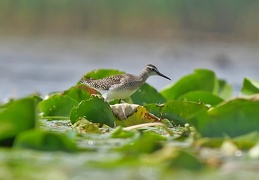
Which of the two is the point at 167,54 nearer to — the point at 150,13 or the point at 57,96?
the point at 150,13

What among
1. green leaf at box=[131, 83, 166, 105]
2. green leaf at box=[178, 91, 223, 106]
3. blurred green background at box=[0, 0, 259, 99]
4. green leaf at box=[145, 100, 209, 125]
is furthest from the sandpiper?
blurred green background at box=[0, 0, 259, 99]

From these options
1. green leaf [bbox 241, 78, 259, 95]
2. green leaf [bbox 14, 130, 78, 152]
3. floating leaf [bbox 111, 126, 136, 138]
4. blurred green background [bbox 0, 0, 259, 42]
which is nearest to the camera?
green leaf [bbox 14, 130, 78, 152]

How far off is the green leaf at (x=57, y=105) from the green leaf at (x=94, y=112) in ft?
1.81

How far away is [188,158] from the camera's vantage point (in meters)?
3.33

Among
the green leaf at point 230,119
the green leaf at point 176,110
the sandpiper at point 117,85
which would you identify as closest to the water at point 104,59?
the sandpiper at point 117,85

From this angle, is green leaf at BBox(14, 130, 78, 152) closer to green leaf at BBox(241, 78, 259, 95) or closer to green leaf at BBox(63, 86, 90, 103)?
green leaf at BBox(63, 86, 90, 103)

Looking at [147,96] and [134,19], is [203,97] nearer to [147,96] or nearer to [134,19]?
[147,96]

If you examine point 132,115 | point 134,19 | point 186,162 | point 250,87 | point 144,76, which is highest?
point 134,19

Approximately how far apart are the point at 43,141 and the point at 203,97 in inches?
114

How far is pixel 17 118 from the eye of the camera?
4062 millimetres

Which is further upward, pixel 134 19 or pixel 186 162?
pixel 134 19

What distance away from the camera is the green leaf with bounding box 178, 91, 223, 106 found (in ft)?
21.1

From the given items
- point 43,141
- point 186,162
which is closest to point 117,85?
point 43,141

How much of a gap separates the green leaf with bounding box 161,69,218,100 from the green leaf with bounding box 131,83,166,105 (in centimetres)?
23
